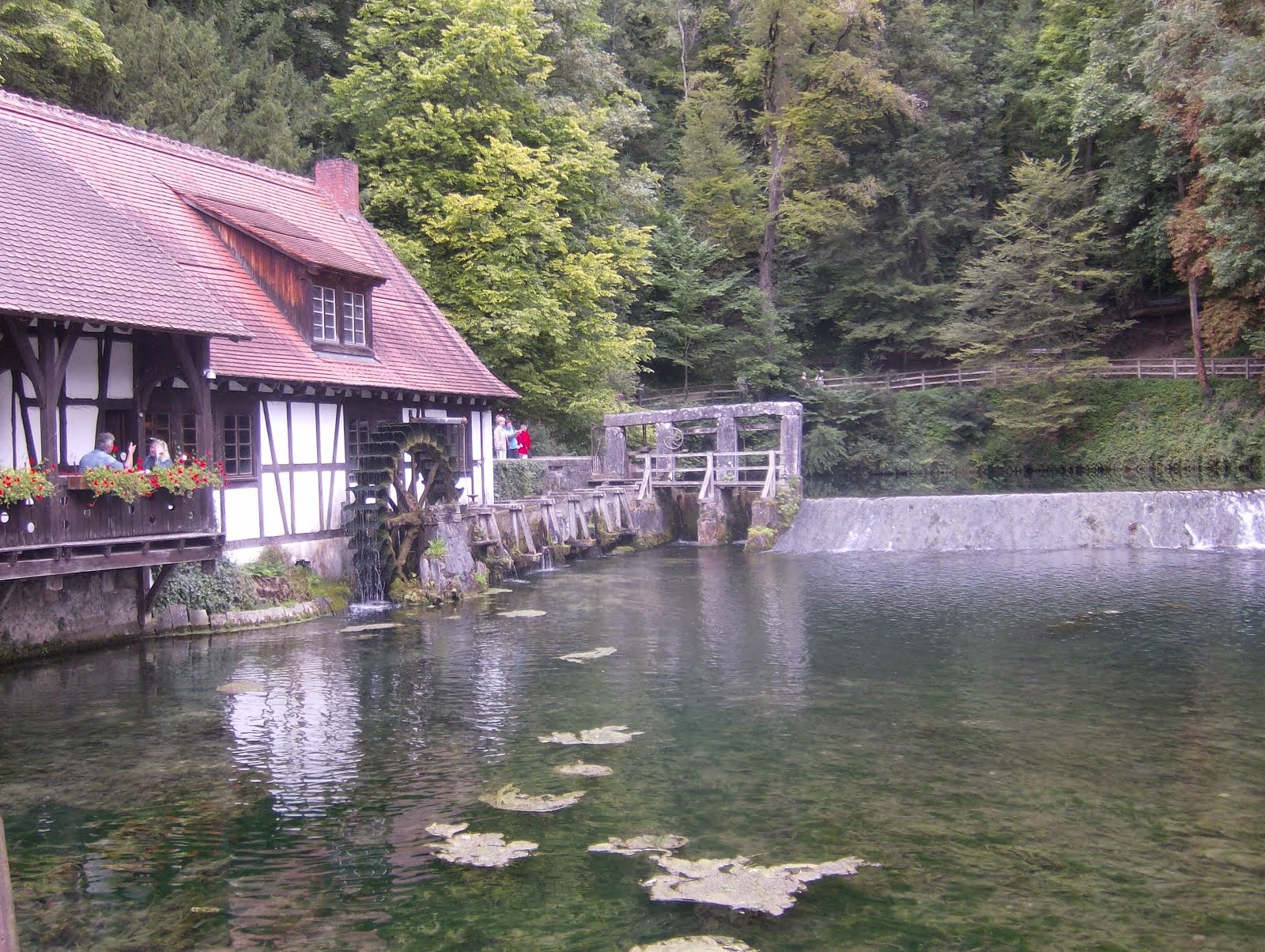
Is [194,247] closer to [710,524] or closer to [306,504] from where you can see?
[306,504]

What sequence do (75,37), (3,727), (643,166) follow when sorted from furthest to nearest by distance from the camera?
(643,166), (75,37), (3,727)

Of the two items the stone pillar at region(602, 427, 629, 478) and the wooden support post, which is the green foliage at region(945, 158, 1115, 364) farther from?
the wooden support post

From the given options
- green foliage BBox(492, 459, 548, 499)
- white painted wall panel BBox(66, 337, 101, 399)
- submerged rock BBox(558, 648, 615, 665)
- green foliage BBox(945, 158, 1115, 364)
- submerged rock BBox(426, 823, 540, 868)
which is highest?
green foliage BBox(945, 158, 1115, 364)

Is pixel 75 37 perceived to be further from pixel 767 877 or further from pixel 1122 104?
pixel 1122 104


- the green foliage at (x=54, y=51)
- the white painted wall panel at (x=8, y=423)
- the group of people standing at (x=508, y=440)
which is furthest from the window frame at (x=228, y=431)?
the green foliage at (x=54, y=51)

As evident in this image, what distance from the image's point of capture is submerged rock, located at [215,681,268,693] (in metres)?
12.3

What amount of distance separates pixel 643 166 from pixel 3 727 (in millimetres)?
28056

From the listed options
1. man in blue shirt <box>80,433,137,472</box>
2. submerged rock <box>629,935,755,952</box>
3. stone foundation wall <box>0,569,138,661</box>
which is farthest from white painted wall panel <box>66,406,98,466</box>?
submerged rock <box>629,935,755,952</box>

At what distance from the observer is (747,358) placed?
139 feet

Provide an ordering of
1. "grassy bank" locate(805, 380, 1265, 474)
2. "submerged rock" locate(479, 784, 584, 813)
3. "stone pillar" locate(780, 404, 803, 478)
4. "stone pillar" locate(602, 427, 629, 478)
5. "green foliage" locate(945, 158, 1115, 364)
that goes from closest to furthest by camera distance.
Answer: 1. "submerged rock" locate(479, 784, 584, 813)
2. "stone pillar" locate(780, 404, 803, 478)
3. "stone pillar" locate(602, 427, 629, 478)
4. "grassy bank" locate(805, 380, 1265, 474)
5. "green foliage" locate(945, 158, 1115, 364)

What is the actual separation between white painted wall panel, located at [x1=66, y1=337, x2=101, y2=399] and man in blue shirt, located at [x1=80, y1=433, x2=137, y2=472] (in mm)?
910

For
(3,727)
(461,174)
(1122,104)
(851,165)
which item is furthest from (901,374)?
(3,727)

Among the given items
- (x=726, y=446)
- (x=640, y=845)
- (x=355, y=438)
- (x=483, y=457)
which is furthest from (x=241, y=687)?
(x=726, y=446)

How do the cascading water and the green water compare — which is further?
the cascading water
